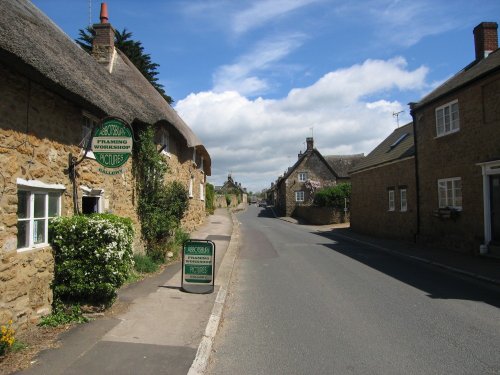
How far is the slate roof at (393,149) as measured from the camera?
2062cm

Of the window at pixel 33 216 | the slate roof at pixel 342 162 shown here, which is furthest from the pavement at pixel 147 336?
the slate roof at pixel 342 162

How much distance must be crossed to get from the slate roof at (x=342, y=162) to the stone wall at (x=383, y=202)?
27373mm

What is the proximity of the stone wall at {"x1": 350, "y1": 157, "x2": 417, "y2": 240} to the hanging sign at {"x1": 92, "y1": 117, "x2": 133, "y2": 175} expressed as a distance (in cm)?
1494

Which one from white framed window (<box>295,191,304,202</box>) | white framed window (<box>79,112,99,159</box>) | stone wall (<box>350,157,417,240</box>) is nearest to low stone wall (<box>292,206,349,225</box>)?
stone wall (<box>350,157,417,240</box>)

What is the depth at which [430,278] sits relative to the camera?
10922 mm

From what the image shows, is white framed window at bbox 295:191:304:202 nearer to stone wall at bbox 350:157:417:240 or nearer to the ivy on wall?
stone wall at bbox 350:157:417:240

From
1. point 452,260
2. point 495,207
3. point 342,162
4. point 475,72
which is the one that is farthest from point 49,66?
point 342,162

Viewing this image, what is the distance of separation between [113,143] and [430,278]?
8.63 m

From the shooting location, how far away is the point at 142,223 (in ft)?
41.5

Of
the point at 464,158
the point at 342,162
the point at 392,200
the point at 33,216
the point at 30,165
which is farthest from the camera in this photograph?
the point at 342,162

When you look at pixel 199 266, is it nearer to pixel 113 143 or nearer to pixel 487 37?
pixel 113 143

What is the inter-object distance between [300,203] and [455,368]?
157 ft

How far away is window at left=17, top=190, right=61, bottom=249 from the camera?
6.09m

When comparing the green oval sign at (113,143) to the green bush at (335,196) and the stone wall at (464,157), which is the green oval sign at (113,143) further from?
the green bush at (335,196)
